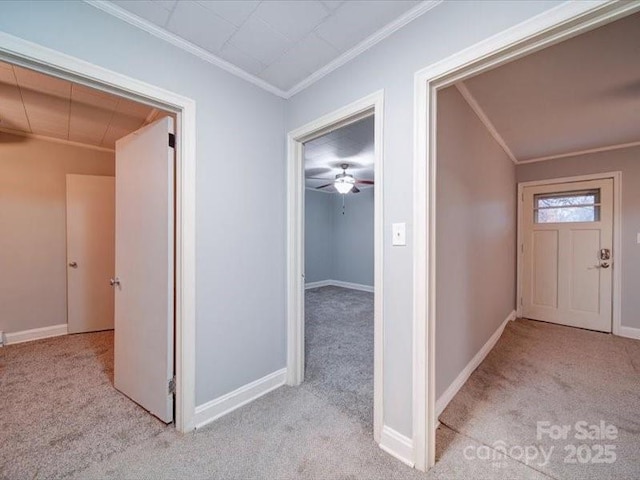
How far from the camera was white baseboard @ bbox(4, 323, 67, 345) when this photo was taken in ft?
10.0

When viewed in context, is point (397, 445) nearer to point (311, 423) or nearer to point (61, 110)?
point (311, 423)

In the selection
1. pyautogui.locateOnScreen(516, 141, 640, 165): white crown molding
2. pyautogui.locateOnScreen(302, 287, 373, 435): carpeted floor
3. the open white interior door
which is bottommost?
pyautogui.locateOnScreen(302, 287, 373, 435): carpeted floor

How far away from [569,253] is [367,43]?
410 centimetres

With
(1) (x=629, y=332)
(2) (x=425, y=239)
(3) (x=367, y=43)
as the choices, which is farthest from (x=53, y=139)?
(1) (x=629, y=332)

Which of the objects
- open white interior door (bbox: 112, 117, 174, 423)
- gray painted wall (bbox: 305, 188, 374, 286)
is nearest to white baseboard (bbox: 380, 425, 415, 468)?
open white interior door (bbox: 112, 117, 174, 423)

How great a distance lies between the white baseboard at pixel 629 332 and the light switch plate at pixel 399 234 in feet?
13.2

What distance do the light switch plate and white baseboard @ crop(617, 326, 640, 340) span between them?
13.2 ft

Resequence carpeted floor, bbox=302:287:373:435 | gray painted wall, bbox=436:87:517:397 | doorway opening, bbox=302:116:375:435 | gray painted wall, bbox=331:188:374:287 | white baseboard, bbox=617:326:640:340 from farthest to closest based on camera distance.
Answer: gray painted wall, bbox=331:188:374:287
white baseboard, bbox=617:326:640:340
doorway opening, bbox=302:116:375:435
carpeted floor, bbox=302:287:373:435
gray painted wall, bbox=436:87:517:397

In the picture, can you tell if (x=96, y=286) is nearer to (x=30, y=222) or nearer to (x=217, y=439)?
(x=30, y=222)

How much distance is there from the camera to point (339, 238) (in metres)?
7.05

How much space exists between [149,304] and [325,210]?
18.0 ft

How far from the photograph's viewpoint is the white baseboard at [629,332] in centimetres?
332

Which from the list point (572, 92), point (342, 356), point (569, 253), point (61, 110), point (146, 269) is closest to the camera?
point (146, 269)

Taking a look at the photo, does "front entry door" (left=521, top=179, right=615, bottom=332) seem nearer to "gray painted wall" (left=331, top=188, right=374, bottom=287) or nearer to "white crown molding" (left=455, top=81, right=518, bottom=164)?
"white crown molding" (left=455, top=81, right=518, bottom=164)
